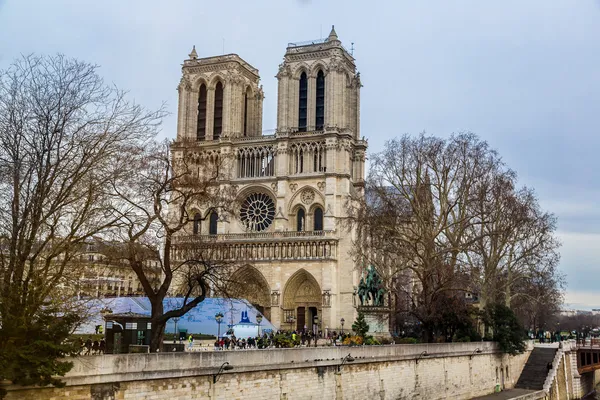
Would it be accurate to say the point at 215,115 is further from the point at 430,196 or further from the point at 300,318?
the point at 430,196

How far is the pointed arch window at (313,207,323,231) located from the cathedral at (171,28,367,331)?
0.08m

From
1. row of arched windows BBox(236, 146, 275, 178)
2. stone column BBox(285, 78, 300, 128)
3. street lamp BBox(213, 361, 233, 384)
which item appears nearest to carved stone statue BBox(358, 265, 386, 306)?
street lamp BBox(213, 361, 233, 384)

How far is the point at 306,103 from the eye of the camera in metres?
59.1

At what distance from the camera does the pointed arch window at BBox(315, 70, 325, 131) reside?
191 ft

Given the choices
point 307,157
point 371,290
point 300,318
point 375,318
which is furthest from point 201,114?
point 375,318

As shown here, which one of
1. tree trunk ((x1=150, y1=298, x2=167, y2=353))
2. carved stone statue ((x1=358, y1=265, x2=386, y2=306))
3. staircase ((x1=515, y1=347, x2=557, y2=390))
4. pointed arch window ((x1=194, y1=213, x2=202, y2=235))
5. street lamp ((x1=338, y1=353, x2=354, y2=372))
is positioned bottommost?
staircase ((x1=515, y1=347, x2=557, y2=390))

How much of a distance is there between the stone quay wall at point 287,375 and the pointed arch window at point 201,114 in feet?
114

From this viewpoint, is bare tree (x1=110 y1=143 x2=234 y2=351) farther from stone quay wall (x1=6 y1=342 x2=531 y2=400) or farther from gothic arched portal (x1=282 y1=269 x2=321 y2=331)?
gothic arched portal (x1=282 y1=269 x2=321 y2=331)

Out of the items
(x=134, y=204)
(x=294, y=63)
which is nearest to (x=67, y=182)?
(x=134, y=204)

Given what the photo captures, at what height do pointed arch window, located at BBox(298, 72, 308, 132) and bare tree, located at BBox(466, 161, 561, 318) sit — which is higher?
pointed arch window, located at BBox(298, 72, 308, 132)

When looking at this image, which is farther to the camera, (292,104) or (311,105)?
(292,104)

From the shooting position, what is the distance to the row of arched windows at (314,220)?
188ft

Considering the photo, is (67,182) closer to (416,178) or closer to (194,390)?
(194,390)

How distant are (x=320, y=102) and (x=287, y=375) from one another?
130ft
